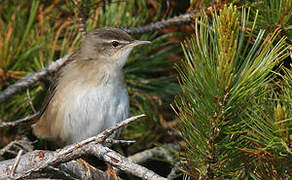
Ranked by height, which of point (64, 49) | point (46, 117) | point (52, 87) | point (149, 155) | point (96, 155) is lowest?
point (149, 155)

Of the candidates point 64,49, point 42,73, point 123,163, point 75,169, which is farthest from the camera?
point 64,49

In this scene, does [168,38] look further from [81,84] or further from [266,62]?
[266,62]

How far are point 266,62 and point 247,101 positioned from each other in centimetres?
24

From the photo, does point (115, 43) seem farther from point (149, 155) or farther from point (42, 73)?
point (149, 155)

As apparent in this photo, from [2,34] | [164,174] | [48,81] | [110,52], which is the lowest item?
[164,174]

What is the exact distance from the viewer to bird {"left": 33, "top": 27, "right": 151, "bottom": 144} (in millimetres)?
3916

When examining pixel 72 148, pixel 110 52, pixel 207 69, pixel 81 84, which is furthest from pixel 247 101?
pixel 110 52

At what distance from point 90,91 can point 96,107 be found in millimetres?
159

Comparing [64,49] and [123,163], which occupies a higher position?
[64,49]

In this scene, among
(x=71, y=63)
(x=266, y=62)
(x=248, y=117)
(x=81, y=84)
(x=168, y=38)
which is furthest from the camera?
(x=168, y=38)

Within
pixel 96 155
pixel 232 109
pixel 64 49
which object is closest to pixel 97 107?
pixel 64 49

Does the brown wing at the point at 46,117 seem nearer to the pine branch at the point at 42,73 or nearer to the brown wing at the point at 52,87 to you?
the brown wing at the point at 52,87

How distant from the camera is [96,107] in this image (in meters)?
3.89

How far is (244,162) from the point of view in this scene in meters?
2.34
